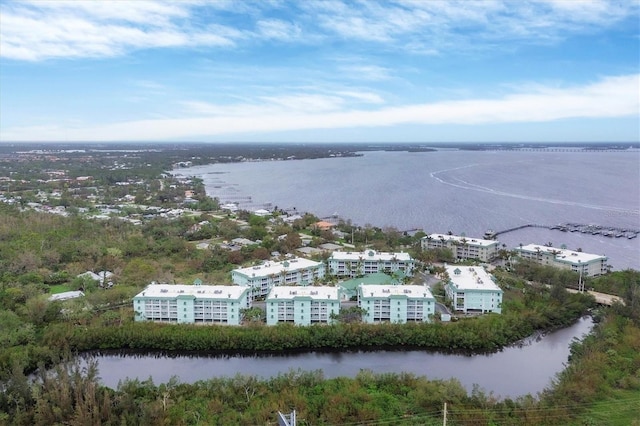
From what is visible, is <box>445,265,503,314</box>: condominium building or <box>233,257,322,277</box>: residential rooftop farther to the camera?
<box>233,257,322,277</box>: residential rooftop

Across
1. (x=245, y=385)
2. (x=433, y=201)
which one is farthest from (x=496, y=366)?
(x=433, y=201)

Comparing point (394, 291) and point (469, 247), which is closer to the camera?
point (394, 291)

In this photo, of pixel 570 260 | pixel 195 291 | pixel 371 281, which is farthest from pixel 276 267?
pixel 570 260

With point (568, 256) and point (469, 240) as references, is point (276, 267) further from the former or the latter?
point (568, 256)

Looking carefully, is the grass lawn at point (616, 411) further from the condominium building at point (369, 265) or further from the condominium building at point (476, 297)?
the condominium building at point (369, 265)

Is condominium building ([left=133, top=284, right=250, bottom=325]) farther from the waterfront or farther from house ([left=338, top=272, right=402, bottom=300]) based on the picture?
the waterfront

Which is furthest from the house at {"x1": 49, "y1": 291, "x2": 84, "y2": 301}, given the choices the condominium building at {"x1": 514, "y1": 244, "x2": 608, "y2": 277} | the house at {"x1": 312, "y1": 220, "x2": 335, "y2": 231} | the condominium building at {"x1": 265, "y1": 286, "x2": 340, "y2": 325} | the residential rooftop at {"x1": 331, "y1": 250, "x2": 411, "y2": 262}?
the condominium building at {"x1": 514, "y1": 244, "x2": 608, "y2": 277}
